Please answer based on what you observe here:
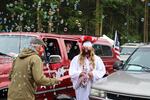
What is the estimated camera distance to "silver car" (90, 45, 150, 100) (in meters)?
6.67

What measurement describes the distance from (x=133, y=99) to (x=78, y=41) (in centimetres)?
344

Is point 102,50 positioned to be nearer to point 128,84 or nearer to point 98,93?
point 98,93

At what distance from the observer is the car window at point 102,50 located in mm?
11261

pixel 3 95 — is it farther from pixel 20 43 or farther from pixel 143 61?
pixel 143 61

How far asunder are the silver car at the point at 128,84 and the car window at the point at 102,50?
2780 millimetres

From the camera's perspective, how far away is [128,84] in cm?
698

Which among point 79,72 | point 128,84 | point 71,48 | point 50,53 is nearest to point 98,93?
point 128,84

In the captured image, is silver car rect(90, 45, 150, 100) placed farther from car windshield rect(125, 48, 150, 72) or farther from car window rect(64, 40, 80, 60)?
car window rect(64, 40, 80, 60)

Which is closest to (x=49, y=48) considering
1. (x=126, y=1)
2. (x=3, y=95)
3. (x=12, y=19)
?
(x=3, y=95)

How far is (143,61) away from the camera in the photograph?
8352mm

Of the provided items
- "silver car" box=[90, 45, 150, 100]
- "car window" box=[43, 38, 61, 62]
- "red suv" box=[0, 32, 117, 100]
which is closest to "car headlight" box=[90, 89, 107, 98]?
"silver car" box=[90, 45, 150, 100]

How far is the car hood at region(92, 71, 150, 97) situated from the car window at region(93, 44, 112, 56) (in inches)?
135

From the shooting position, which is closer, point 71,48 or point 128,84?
point 128,84

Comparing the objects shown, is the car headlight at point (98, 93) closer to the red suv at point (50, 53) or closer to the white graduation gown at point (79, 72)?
the white graduation gown at point (79, 72)
